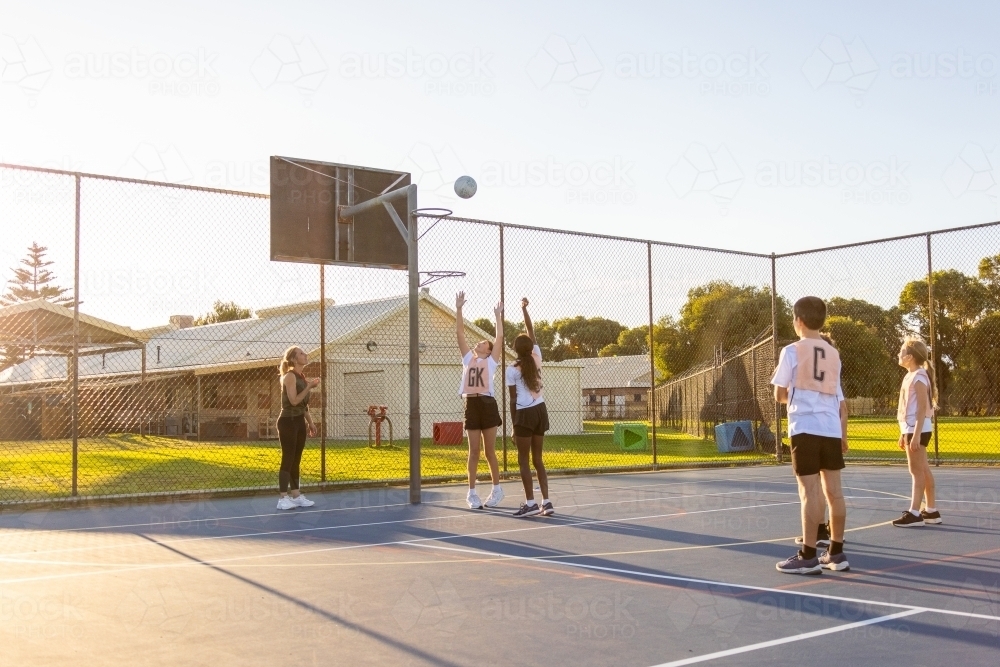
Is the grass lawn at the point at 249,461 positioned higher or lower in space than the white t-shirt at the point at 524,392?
lower

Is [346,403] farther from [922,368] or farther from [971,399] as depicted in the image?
[971,399]

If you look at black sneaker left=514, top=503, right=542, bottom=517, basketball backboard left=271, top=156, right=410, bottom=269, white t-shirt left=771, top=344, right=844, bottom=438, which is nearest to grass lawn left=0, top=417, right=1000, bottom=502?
basketball backboard left=271, top=156, right=410, bottom=269

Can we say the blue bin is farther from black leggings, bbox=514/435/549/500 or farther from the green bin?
black leggings, bbox=514/435/549/500

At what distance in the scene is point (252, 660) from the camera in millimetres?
4457

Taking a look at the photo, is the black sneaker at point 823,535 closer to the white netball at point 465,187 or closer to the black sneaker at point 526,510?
the black sneaker at point 526,510

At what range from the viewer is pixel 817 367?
21.7ft

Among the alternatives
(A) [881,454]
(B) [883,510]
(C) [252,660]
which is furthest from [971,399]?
(C) [252,660]

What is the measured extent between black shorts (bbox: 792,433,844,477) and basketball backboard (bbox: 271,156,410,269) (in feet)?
23.2

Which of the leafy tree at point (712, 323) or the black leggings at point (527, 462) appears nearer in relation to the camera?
the black leggings at point (527, 462)

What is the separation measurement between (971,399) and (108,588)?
176ft

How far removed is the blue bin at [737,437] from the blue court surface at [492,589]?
10.9 meters

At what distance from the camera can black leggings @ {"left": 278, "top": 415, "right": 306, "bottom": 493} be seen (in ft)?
35.9

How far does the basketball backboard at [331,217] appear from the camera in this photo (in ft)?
41.1

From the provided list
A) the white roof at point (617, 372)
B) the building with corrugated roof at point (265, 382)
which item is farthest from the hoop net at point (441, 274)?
the white roof at point (617, 372)
